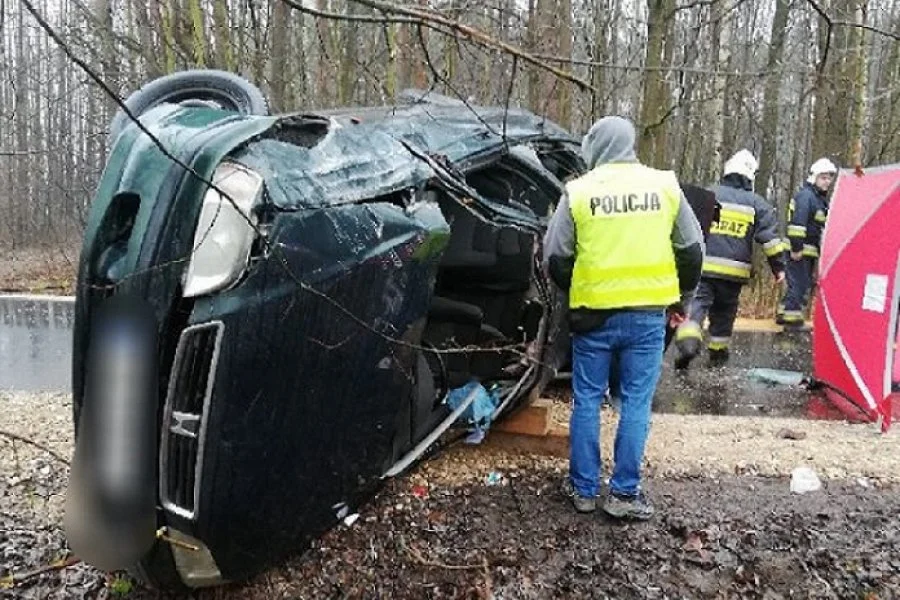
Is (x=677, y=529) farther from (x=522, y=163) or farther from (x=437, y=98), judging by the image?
(x=437, y=98)

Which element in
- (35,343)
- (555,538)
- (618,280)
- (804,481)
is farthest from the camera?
(35,343)

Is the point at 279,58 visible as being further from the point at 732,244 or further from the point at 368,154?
the point at 368,154

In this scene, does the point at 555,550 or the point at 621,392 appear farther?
the point at 621,392

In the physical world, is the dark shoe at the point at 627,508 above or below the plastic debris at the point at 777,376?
below

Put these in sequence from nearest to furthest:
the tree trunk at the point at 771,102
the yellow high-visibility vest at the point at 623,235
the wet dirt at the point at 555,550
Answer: the wet dirt at the point at 555,550, the yellow high-visibility vest at the point at 623,235, the tree trunk at the point at 771,102

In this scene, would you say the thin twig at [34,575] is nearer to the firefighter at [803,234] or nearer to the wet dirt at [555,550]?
the wet dirt at [555,550]

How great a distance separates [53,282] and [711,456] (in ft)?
38.0

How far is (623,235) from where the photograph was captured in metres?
3.69

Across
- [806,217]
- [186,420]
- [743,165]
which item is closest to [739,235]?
[743,165]

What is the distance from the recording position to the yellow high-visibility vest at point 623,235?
368cm

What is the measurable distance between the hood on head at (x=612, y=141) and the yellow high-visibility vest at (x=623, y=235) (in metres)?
0.10

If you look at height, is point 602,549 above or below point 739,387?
below

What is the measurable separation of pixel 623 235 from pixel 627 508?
116cm

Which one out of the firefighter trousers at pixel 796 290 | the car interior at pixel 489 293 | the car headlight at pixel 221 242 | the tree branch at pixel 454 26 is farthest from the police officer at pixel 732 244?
the car headlight at pixel 221 242
